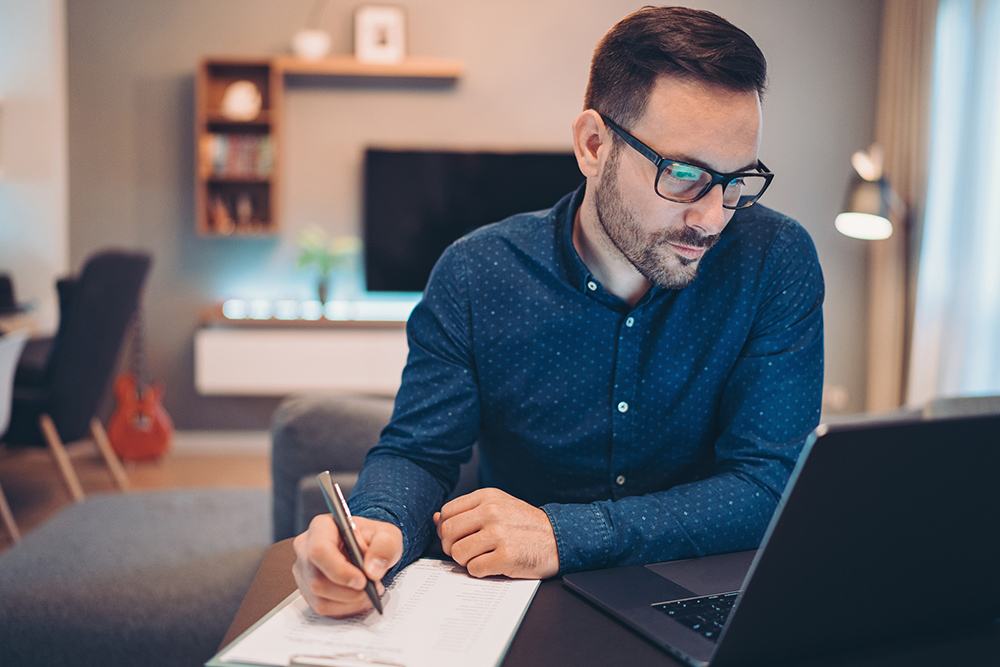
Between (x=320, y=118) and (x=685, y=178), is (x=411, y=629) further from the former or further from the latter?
(x=320, y=118)

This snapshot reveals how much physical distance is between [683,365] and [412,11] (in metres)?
3.53

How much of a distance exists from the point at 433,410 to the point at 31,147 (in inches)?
149

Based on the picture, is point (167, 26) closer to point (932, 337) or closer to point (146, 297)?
point (146, 297)

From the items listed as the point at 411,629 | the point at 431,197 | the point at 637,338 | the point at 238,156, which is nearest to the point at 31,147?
the point at 238,156

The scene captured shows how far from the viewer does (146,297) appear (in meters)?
4.04

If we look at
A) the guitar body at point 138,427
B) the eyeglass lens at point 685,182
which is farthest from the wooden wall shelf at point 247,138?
the eyeglass lens at point 685,182

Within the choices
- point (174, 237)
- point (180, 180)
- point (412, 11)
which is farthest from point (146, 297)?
point (412, 11)

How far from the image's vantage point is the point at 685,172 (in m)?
0.88

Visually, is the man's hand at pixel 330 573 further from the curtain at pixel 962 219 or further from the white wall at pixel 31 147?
the white wall at pixel 31 147

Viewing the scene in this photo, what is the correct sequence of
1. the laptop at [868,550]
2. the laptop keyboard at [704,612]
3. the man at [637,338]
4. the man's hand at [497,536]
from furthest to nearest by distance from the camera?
the man at [637,338]
the man's hand at [497,536]
the laptop keyboard at [704,612]
the laptop at [868,550]

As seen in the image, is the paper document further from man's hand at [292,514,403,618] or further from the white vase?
the white vase

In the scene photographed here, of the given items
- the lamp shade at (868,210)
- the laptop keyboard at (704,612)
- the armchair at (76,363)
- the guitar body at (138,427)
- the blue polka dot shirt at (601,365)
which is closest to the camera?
the laptop keyboard at (704,612)

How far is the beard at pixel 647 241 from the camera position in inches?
36.6

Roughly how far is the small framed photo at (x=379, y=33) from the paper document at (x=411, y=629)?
144 inches
